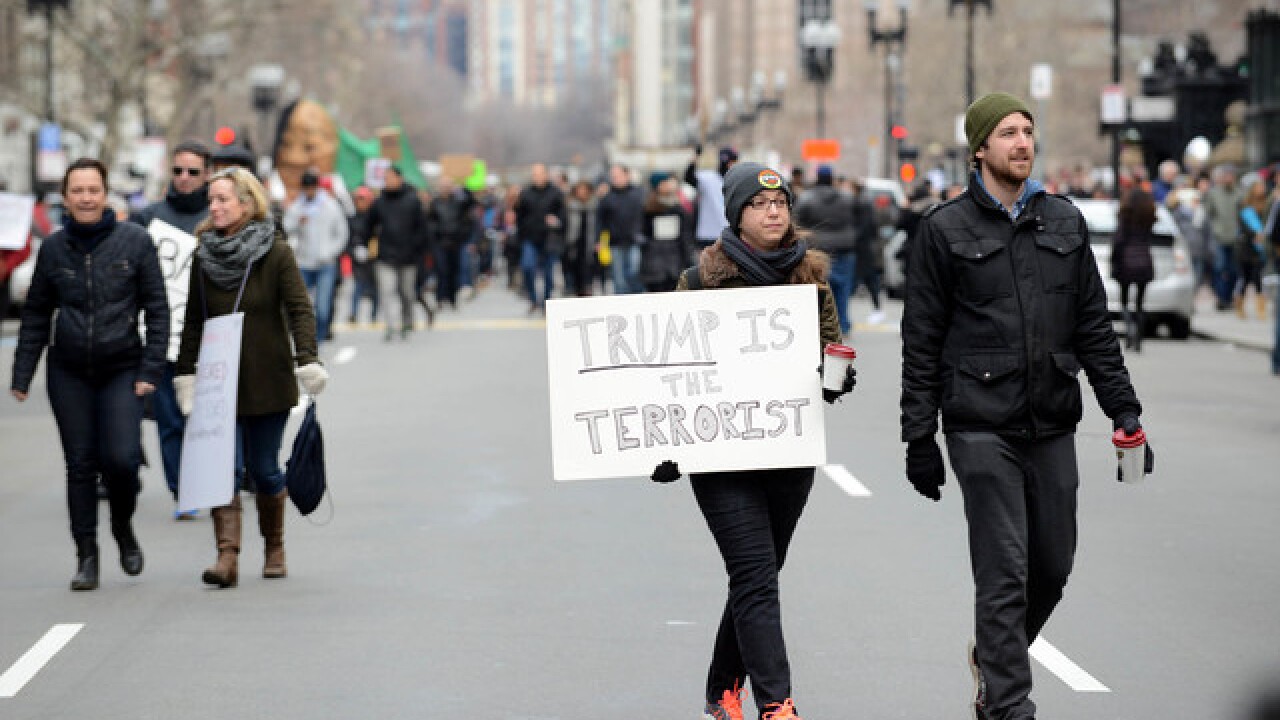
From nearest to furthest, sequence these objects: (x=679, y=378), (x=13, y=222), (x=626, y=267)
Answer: (x=679, y=378)
(x=13, y=222)
(x=626, y=267)

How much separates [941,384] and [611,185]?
2240 cm

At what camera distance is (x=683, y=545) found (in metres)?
11.1

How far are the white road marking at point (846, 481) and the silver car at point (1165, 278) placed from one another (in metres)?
12.7

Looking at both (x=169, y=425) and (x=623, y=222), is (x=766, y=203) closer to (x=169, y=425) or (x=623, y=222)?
(x=169, y=425)

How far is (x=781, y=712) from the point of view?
647cm

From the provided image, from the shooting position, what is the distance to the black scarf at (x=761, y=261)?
677 centimetres

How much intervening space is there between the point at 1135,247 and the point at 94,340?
1616 cm

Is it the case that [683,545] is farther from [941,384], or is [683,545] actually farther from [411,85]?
[411,85]

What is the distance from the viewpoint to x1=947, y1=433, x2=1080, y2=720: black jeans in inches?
258

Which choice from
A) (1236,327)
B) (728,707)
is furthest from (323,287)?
(728,707)

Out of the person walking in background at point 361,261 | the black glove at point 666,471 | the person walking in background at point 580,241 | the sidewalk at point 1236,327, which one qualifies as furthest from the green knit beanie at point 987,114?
the person walking in background at point 580,241

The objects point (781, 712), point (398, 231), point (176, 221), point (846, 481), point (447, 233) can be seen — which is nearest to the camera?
point (781, 712)

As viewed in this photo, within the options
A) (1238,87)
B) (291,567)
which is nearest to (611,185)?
(291,567)

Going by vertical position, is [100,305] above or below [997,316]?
below
